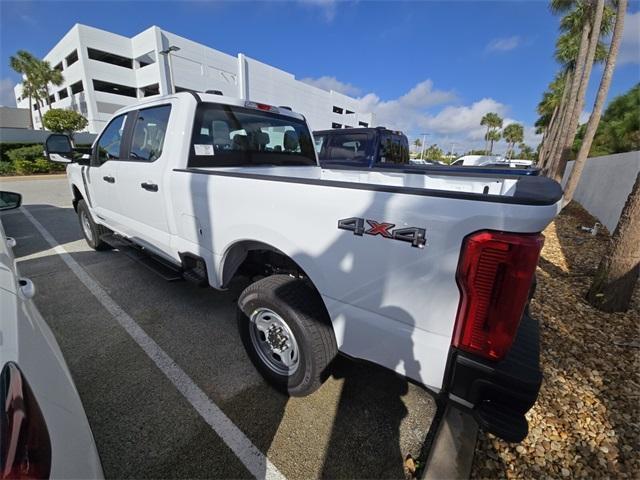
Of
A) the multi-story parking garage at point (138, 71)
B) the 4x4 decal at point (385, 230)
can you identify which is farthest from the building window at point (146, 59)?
the 4x4 decal at point (385, 230)

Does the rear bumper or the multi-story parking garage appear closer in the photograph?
the rear bumper

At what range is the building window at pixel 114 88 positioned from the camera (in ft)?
112

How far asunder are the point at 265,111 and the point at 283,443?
307cm

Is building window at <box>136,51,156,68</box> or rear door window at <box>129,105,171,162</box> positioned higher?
building window at <box>136,51,156,68</box>

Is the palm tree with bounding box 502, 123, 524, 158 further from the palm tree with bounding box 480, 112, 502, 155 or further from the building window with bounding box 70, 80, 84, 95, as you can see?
the building window with bounding box 70, 80, 84, 95

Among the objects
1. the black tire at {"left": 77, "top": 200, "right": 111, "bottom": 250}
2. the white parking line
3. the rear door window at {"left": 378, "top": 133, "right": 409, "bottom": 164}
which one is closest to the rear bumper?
the white parking line

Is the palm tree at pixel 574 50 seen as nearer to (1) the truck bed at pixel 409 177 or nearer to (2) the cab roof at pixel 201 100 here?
(1) the truck bed at pixel 409 177

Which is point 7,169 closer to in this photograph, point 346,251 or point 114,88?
point 114,88

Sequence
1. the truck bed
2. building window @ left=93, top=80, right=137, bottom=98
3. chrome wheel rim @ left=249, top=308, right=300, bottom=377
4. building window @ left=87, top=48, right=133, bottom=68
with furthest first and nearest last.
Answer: building window @ left=93, top=80, right=137, bottom=98, building window @ left=87, top=48, right=133, bottom=68, chrome wheel rim @ left=249, top=308, right=300, bottom=377, the truck bed

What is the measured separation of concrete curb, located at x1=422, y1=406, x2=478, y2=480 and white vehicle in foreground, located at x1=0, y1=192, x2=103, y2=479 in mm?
1653

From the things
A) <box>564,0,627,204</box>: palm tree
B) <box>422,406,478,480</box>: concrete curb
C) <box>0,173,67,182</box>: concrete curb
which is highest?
<box>564,0,627,204</box>: palm tree

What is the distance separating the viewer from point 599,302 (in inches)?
145

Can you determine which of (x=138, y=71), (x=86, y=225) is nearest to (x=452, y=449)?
(x=86, y=225)

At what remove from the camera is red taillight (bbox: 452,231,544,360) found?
1.22 meters
